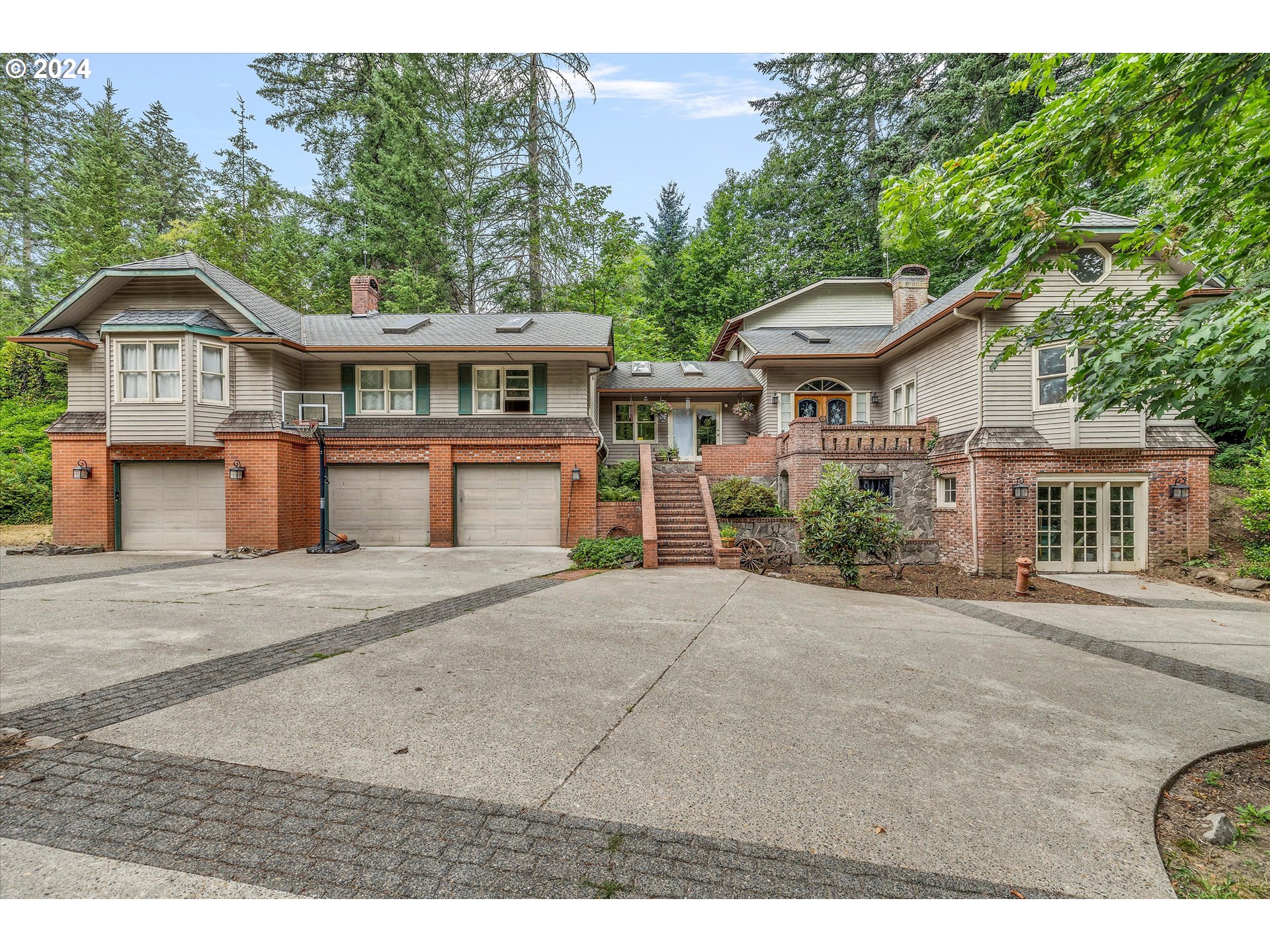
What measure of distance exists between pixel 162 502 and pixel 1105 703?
17.5 meters

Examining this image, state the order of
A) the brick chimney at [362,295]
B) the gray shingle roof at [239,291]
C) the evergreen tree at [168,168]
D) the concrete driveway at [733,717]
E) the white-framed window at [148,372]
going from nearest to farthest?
the concrete driveway at [733,717] < the white-framed window at [148,372] < the gray shingle roof at [239,291] < the brick chimney at [362,295] < the evergreen tree at [168,168]

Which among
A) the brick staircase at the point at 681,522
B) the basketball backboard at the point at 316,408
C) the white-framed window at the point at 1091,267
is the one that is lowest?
the brick staircase at the point at 681,522

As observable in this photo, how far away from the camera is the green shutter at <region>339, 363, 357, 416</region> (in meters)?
14.2

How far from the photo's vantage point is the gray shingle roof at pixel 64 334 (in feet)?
39.5

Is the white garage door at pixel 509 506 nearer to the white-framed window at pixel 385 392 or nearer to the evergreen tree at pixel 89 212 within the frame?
the white-framed window at pixel 385 392

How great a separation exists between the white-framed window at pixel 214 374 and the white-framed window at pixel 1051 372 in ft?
59.6

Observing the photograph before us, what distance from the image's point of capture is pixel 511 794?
260cm

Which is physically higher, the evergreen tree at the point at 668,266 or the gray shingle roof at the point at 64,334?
the evergreen tree at the point at 668,266

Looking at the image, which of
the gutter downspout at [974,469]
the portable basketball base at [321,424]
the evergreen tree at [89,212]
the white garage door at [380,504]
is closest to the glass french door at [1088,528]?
the gutter downspout at [974,469]

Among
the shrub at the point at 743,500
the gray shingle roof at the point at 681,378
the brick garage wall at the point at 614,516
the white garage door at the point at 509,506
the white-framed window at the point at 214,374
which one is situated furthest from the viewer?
the gray shingle roof at the point at 681,378

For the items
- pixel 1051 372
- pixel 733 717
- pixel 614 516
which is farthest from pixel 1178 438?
pixel 733 717

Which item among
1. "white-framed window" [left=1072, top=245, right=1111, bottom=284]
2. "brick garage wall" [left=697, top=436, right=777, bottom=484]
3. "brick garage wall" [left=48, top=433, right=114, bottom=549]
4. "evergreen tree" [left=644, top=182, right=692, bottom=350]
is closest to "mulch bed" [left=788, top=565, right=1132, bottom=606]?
"brick garage wall" [left=697, top=436, right=777, bottom=484]

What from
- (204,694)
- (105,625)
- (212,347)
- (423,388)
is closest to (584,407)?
(423,388)

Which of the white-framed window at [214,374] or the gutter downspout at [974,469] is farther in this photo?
the white-framed window at [214,374]
